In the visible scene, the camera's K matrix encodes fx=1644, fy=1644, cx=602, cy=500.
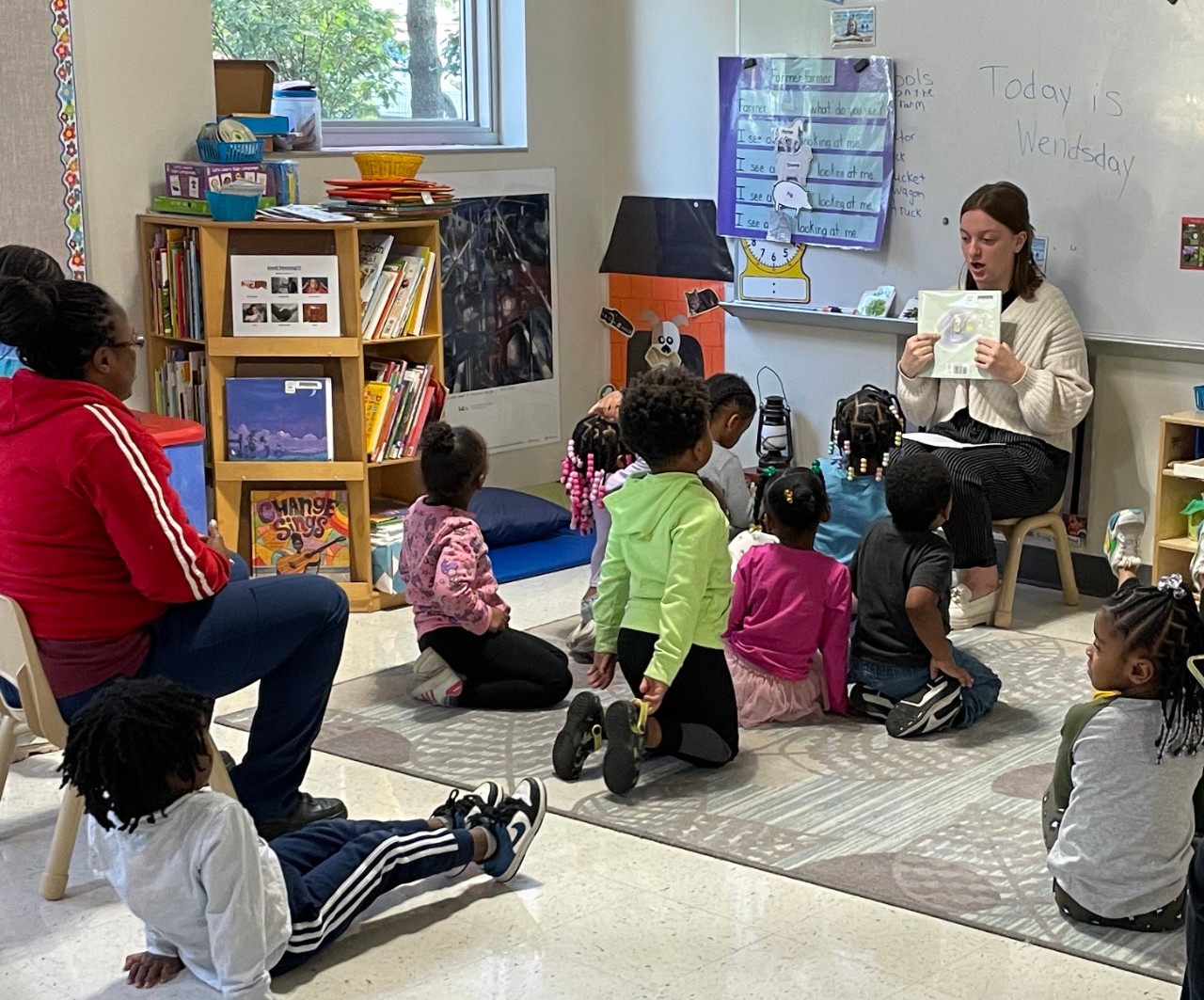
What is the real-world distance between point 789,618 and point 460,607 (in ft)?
2.48

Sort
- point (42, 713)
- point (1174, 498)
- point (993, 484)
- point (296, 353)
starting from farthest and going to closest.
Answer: point (296, 353) < point (993, 484) < point (1174, 498) < point (42, 713)

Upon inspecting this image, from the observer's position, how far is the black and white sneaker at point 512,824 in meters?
2.92

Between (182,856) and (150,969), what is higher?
(182,856)

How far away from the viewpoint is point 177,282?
15.6 feet

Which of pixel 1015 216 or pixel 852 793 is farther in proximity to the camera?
pixel 1015 216

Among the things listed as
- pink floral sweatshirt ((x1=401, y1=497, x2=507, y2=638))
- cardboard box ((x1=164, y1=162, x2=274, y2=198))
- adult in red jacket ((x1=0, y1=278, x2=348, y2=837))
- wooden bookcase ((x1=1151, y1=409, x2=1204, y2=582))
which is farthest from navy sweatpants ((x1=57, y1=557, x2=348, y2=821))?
wooden bookcase ((x1=1151, y1=409, x2=1204, y2=582))

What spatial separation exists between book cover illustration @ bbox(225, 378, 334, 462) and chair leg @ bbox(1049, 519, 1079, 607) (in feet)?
6.93

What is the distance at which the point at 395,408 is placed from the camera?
4.81m

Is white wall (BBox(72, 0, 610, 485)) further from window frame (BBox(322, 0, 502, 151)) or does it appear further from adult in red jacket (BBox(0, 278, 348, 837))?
adult in red jacket (BBox(0, 278, 348, 837))

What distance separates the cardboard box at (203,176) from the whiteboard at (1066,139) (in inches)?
72.6

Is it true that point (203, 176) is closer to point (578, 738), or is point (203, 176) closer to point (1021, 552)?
point (578, 738)

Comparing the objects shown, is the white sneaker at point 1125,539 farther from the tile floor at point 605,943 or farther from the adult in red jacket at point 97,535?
the adult in red jacket at point 97,535

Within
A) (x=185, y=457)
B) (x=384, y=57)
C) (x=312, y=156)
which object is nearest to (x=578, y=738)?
(x=185, y=457)

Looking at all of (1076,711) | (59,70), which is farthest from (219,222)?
(1076,711)
